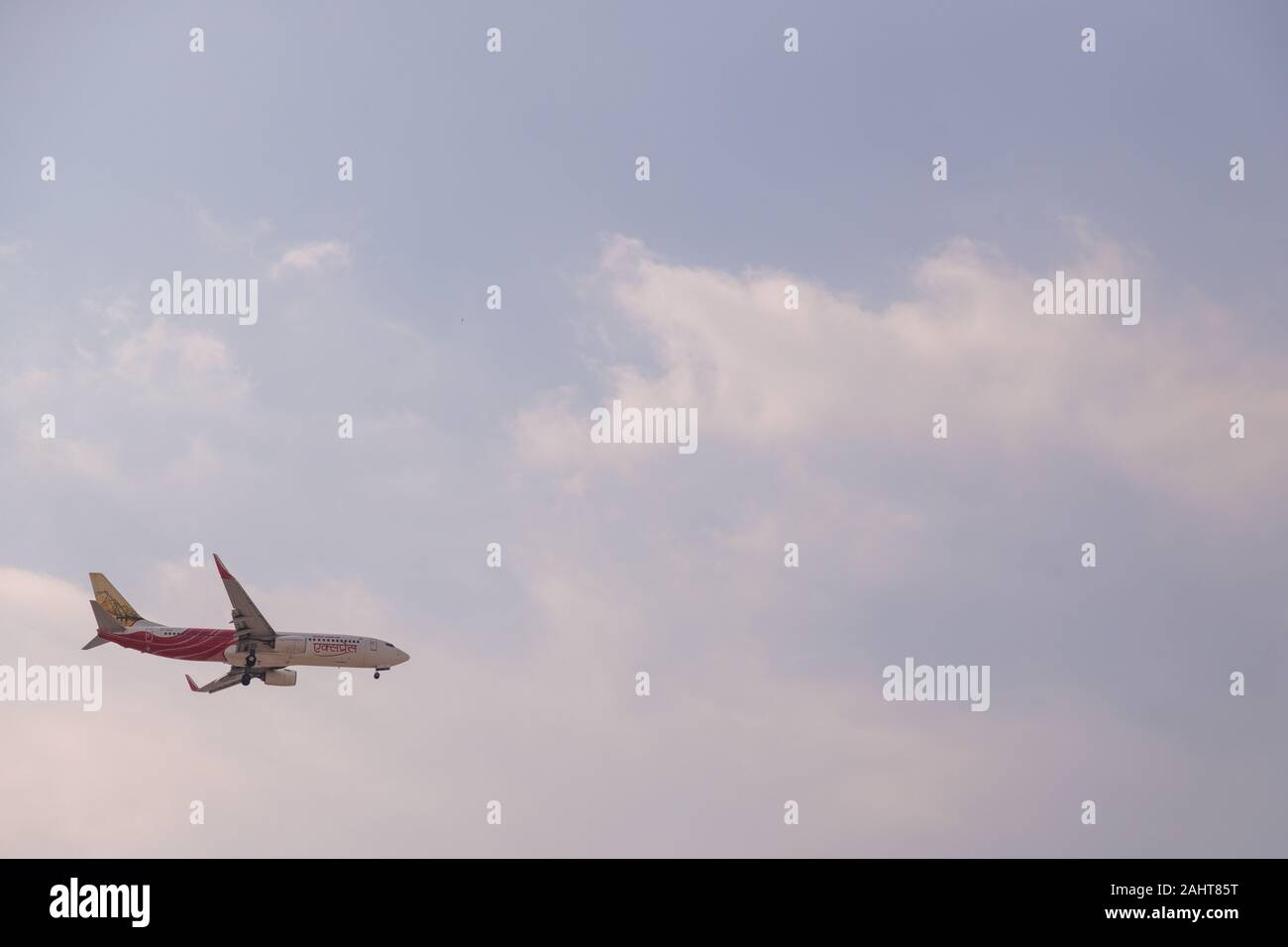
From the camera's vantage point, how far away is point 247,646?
162 metres

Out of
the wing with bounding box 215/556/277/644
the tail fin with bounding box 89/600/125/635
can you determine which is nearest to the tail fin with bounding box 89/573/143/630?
the tail fin with bounding box 89/600/125/635

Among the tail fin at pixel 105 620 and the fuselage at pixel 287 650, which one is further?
the tail fin at pixel 105 620

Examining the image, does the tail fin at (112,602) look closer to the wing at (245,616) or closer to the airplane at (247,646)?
the airplane at (247,646)

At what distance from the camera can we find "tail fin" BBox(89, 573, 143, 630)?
171875mm

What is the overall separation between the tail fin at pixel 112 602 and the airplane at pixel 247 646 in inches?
40.7

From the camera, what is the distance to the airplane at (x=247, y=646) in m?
162

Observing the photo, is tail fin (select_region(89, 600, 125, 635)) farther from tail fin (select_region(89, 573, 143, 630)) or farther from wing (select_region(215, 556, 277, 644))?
wing (select_region(215, 556, 277, 644))

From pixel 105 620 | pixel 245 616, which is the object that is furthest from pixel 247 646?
pixel 105 620

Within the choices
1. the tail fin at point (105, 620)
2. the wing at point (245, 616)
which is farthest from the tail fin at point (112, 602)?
the wing at point (245, 616)

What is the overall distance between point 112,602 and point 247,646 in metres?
22.3
